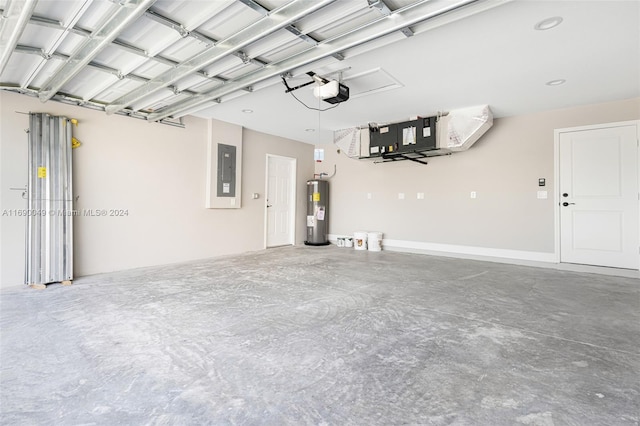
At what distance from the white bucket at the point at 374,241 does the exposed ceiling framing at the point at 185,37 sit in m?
4.12

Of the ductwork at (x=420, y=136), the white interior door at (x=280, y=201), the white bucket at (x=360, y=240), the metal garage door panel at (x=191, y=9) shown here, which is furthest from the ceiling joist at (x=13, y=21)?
the white bucket at (x=360, y=240)

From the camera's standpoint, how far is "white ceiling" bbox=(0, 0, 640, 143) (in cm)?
228

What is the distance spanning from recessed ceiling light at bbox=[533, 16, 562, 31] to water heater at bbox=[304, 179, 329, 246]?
17.0 feet

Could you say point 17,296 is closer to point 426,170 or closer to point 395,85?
point 395,85

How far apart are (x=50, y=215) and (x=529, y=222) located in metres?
7.07

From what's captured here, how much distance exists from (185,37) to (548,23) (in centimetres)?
311

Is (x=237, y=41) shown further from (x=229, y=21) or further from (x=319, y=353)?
(x=319, y=353)

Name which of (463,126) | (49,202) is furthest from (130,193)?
(463,126)

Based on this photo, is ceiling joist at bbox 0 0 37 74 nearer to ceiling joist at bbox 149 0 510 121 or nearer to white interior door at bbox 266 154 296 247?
ceiling joist at bbox 149 0 510 121

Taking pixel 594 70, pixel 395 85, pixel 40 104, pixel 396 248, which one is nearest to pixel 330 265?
pixel 396 248

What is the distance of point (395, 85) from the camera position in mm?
3982

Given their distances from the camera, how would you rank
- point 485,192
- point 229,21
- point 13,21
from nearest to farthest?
point 13,21 → point 229,21 → point 485,192

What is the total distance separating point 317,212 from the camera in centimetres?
734

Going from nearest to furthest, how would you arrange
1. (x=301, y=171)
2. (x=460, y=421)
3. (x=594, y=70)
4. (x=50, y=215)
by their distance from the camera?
(x=460, y=421) < (x=594, y=70) < (x=50, y=215) < (x=301, y=171)
